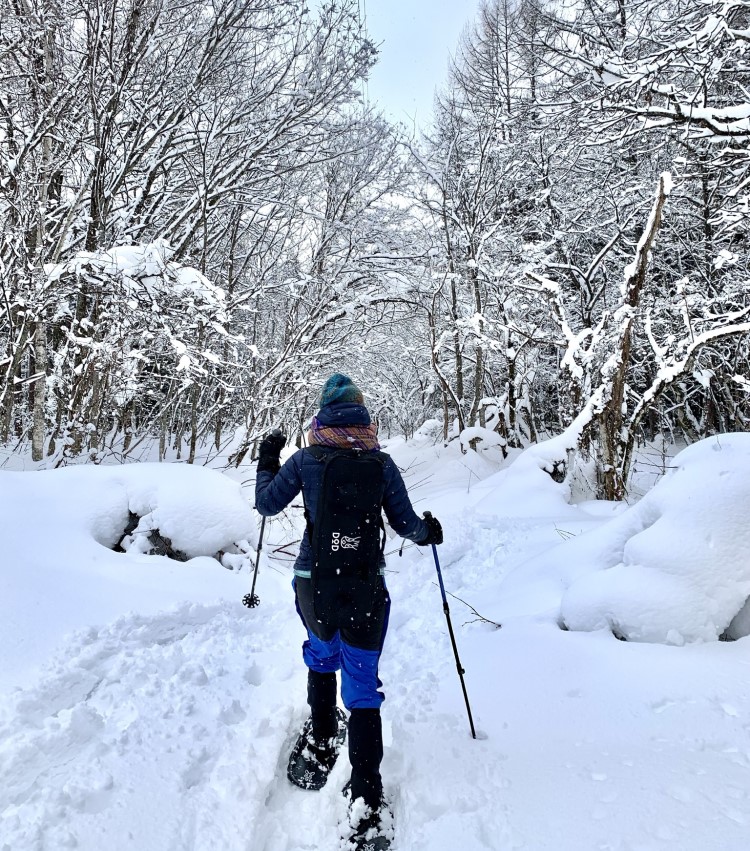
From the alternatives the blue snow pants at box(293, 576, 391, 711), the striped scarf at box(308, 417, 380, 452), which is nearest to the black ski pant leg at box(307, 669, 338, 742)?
the blue snow pants at box(293, 576, 391, 711)

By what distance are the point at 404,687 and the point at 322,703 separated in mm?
916

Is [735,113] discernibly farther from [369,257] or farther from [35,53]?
[35,53]

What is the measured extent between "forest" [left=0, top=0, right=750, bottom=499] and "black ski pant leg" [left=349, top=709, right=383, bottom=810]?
402 cm

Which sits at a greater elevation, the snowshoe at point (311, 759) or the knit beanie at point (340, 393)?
the knit beanie at point (340, 393)

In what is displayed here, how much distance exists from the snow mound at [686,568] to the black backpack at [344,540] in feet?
6.40

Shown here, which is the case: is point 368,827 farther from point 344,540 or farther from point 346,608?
point 344,540

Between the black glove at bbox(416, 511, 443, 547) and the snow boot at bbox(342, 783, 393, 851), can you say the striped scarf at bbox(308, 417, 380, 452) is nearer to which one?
the black glove at bbox(416, 511, 443, 547)

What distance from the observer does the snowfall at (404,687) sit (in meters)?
2.07

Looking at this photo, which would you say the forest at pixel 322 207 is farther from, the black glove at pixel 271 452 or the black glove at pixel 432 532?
the black glove at pixel 432 532

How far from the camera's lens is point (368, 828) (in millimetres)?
2158

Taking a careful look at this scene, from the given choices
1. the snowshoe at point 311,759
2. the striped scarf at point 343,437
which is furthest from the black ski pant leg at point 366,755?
the striped scarf at point 343,437

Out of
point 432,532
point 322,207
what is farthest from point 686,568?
point 322,207

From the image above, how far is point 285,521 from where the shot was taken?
7980 millimetres

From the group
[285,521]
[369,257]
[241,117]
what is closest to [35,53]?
[241,117]
